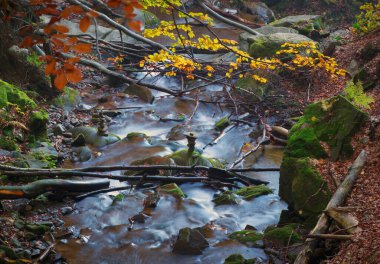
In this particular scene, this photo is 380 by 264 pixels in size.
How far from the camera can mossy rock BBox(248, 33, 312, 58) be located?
1245cm

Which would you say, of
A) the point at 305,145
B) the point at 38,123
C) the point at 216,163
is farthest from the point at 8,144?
the point at 305,145

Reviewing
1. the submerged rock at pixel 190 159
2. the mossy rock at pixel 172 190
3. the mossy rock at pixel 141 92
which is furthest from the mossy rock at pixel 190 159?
the mossy rock at pixel 141 92

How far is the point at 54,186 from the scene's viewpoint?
20.3 feet

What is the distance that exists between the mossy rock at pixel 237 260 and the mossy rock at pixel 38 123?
505cm

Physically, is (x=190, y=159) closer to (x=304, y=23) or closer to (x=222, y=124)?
(x=222, y=124)

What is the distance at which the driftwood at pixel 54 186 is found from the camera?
5.73 metres

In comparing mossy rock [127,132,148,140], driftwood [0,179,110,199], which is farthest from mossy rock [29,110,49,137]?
driftwood [0,179,110,199]

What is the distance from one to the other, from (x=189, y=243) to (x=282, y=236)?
1.25 metres

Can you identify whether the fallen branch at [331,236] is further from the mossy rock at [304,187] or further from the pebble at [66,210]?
the pebble at [66,210]

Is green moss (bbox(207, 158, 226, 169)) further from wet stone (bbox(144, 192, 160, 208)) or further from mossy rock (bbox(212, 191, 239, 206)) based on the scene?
wet stone (bbox(144, 192, 160, 208))

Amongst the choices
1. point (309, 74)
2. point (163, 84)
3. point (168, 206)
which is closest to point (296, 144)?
point (168, 206)

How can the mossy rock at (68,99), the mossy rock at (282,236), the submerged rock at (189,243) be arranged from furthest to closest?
1. the mossy rock at (68,99)
2. the submerged rock at (189,243)
3. the mossy rock at (282,236)

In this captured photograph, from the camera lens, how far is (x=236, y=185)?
7422 millimetres

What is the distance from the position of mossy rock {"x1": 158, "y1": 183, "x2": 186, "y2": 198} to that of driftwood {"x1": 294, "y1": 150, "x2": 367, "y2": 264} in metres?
2.89
